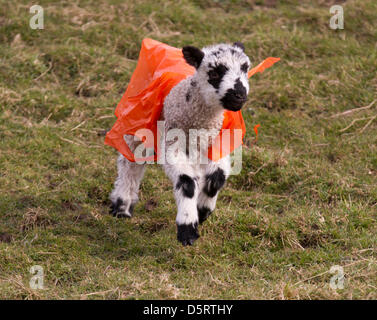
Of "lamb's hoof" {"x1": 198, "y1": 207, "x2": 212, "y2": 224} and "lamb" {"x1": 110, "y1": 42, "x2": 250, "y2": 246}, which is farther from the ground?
"lamb" {"x1": 110, "y1": 42, "x2": 250, "y2": 246}

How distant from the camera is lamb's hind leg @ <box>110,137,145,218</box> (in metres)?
8.17

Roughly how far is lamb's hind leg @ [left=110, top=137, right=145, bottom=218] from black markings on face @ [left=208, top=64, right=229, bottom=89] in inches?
73.4

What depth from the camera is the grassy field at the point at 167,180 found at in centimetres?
672

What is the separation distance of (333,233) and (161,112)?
2191 mm

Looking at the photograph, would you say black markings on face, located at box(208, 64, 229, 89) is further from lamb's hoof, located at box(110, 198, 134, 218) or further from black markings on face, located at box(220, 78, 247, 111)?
lamb's hoof, located at box(110, 198, 134, 218)

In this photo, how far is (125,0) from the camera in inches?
496

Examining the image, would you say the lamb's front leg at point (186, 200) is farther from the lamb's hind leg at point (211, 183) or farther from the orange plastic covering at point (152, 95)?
the orange plastic covering at point (152, 95)

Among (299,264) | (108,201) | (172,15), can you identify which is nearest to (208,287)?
(299,264)

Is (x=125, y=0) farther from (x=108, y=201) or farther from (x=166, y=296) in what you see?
(x=166, y=296)

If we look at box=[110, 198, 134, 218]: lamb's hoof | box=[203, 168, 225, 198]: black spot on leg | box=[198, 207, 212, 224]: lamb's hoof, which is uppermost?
box=[203, 168, 225, 198]: black spot on leg

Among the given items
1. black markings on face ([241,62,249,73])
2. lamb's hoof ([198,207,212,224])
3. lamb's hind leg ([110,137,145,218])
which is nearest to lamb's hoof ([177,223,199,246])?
lamb's hoof ([198,207,212,224])

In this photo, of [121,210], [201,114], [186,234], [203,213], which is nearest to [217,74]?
[201,114]

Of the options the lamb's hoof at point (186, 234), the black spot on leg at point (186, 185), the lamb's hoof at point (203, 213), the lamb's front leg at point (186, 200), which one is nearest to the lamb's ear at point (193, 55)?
the lamb's front leg at point (186, 200)

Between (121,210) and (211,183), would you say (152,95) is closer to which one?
(211,183)
